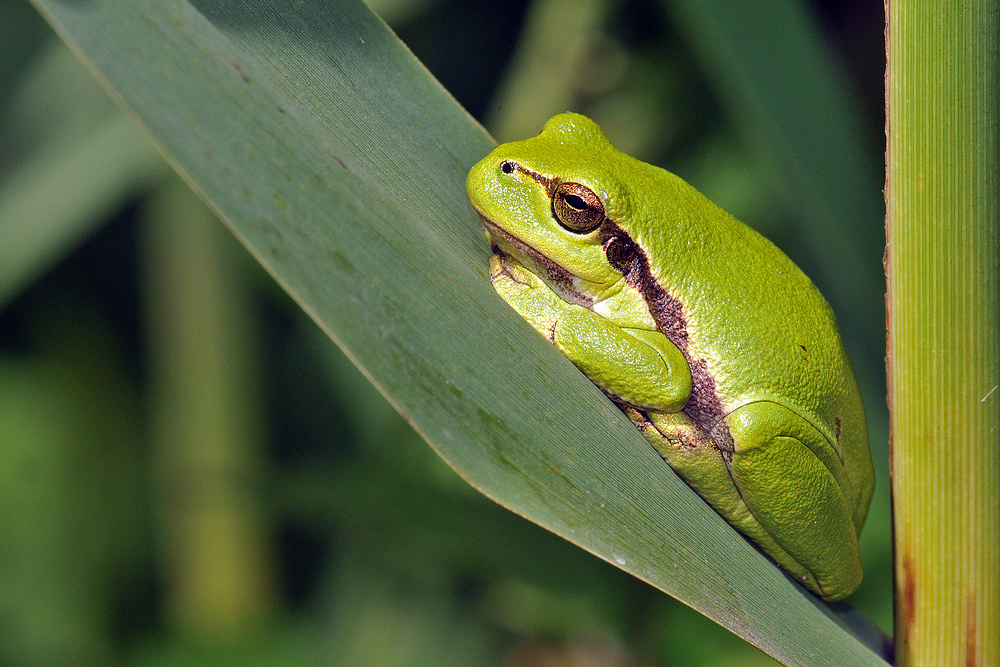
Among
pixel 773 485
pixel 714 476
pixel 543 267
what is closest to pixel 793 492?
pixel 773 485

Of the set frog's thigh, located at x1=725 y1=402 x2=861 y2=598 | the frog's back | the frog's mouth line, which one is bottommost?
frog's thigh, located at x1=725 y1=402 x2=861 y2=598

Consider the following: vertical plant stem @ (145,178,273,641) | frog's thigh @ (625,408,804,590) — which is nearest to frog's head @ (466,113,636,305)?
frog's thigh @ (625,408,804,590)

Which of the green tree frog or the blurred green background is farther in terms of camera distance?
the blurred green background

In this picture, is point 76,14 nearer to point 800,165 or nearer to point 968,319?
point 968,319

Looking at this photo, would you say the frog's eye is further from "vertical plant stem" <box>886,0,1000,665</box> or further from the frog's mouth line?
"vertical plant stem" <box>886,0,1000,665</box>

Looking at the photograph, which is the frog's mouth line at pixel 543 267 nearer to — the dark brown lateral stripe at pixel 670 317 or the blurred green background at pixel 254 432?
the dark brown lateral stripe at pixel 670 317

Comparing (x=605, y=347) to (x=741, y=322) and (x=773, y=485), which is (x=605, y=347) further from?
(x=773, y=485)
